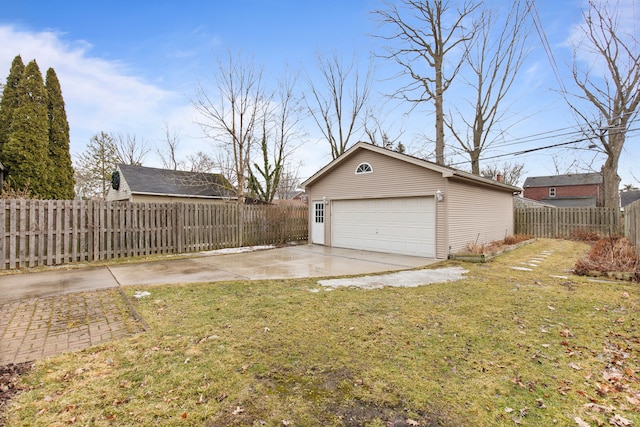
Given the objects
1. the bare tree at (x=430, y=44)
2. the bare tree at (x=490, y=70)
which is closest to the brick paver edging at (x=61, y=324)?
the bare tree at (x=430, y=44)

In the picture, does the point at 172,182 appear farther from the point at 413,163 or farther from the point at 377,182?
the point at 413,163

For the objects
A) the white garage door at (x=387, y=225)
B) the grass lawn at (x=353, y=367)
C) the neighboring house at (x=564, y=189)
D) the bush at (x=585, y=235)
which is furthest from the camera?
the neighboring house at (x=564, y=189)

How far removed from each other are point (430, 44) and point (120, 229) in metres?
18.6

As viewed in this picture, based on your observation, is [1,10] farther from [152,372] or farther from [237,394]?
[237,394]

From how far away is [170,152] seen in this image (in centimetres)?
2991

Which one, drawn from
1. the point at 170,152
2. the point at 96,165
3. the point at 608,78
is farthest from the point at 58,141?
the point at 608,78

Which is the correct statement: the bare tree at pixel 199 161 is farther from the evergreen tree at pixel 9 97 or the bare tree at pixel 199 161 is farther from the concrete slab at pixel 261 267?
the concrete slab at pixel 261 267

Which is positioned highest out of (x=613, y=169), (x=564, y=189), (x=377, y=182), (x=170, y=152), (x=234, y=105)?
(x=170, y=152)

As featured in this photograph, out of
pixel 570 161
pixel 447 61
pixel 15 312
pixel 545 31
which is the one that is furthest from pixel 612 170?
pixel 15 312

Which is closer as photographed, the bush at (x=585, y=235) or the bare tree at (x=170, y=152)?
the bush at (x=585, y=235)

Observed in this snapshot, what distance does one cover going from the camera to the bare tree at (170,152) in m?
29.2

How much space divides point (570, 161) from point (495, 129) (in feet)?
16.7

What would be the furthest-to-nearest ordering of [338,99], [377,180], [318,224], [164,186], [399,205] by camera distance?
[338,99] → [164,186] → [318,224] → [377,180] → [399,205]

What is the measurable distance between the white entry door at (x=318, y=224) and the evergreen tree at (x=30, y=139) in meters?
13.5
